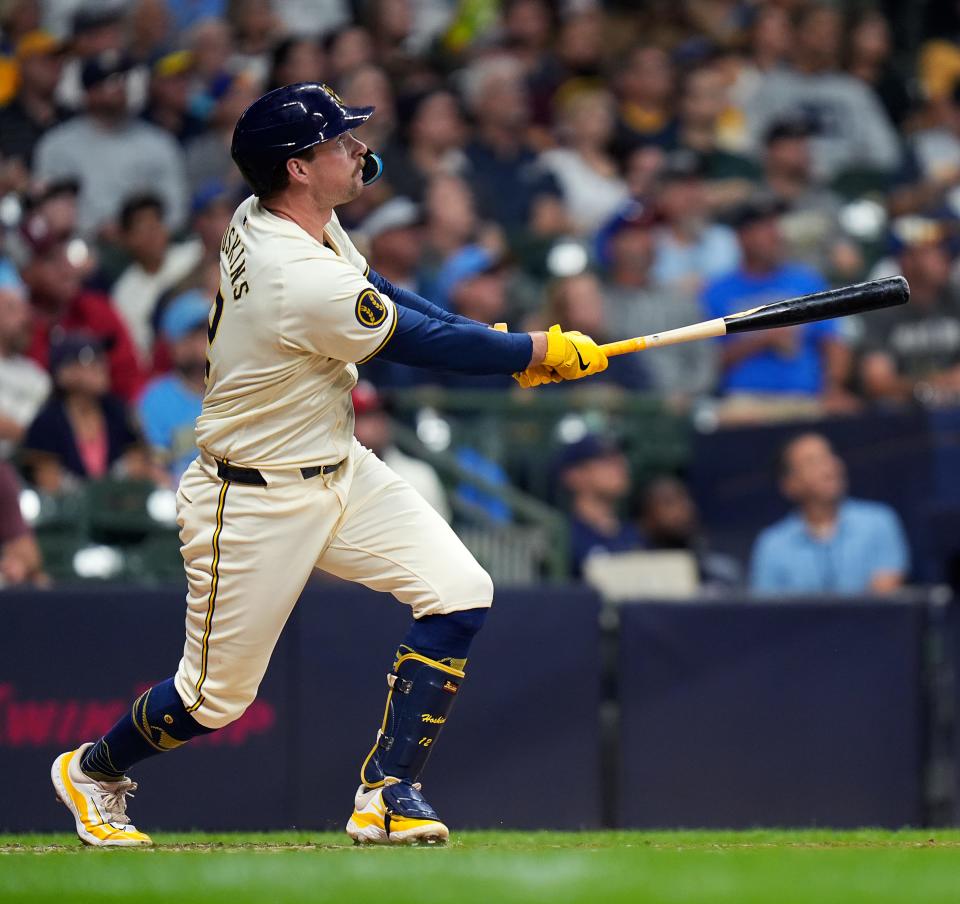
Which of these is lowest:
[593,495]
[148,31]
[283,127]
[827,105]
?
[593,495]

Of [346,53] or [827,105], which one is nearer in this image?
[346,53]

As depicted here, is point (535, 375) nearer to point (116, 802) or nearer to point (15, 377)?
point (116, 802)

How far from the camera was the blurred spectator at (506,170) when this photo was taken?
1142cm

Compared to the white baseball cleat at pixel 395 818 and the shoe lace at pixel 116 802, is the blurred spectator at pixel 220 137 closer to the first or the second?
the shoe lace at pixel 116 802

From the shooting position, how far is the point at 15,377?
8.71m

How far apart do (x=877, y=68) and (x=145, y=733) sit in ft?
33.5

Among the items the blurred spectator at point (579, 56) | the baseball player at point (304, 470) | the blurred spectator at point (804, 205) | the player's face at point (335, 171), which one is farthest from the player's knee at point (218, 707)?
the blurred spectator at point (579, 56)

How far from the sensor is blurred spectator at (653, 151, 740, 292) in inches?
440

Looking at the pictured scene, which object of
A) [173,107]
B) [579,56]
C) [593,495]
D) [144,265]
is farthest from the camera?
[579,56]

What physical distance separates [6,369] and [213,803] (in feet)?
8.65

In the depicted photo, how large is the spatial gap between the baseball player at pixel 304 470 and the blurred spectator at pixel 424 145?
5.91m

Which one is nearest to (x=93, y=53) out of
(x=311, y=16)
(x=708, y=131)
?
(x=311, y=16)

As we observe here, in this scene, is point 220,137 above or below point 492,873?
above

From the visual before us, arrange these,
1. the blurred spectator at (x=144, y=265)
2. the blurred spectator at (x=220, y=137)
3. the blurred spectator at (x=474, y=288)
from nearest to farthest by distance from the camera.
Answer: the blurred spectator at (x=474, y=288) → the blurred spectator at (x=144, y=265) → the blurred spectator at (x=220, y=137)
